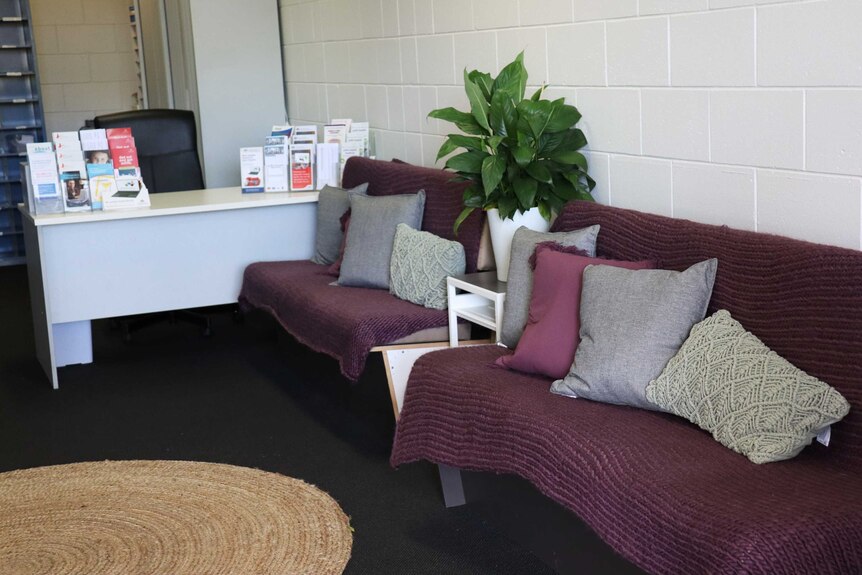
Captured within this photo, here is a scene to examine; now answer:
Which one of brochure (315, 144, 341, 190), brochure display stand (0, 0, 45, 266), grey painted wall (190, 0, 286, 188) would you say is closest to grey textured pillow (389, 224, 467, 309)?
brochure (315, 144, 341, 190)

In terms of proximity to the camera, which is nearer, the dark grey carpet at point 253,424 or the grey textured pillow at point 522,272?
the dark grey carpet at point 253,424

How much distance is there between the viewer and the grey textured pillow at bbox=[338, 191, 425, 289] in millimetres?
4141

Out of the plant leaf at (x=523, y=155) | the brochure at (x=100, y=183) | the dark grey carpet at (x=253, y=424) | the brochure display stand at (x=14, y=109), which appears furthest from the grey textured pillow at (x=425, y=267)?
the brochure display stand at (x=14, y=109)

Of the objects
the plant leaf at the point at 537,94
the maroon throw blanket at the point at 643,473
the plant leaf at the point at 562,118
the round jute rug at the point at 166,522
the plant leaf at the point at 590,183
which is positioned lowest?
the round jute rug at the point at 166,522

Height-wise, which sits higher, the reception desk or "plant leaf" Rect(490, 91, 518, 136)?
"plant leaf" Rect(490, 91, 518, 136)

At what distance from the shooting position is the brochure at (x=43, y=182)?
4.54 metres

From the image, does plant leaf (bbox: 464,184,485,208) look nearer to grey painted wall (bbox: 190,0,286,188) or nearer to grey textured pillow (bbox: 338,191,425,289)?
grey textured pillow (bbox: 338,191,425,289)

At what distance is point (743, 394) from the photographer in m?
2.30

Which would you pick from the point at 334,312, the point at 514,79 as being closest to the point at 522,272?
the point at 514,79

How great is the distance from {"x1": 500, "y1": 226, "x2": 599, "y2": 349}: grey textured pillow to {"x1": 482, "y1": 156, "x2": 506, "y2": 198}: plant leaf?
211 millimetres

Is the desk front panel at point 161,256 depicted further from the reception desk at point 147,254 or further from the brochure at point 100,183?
the brochure at point 100,183

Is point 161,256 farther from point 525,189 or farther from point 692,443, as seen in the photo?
point 692,443

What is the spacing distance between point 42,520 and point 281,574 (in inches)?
35.5

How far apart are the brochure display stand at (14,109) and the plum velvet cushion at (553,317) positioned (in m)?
5.54
